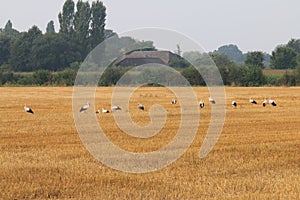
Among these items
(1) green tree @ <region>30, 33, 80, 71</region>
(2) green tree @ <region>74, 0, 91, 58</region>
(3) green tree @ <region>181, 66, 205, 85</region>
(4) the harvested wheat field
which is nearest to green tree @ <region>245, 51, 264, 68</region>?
(2) green tree @ <region>74, 0, 91, 58</region>

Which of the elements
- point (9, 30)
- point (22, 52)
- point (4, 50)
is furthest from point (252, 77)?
point (9, 30)

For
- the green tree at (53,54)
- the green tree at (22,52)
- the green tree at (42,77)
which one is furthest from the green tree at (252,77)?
the green tree at (22,52)

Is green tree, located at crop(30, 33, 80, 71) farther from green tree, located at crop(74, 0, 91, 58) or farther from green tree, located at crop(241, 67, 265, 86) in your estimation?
green tree, located at crop(241, 67, 265, 86)

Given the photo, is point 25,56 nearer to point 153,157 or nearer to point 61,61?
point 61,61

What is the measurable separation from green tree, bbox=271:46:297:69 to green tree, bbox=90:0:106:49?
26.5 meters

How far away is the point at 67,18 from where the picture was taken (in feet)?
315

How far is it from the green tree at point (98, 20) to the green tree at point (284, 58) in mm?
26495

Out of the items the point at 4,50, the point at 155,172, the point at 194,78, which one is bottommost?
the point at 155,172

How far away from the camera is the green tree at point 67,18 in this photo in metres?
94.9

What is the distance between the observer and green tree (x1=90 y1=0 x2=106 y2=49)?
88.3 m

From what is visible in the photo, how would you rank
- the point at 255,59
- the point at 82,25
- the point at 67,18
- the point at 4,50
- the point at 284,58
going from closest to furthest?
the point at 255,59 → the point at 82,25 → the point at 284,58 → the point at 4,50 → the point at 67,18

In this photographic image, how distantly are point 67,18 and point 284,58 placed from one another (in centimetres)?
3482

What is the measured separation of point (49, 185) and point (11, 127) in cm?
962

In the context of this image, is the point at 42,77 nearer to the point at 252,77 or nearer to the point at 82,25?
the point at 82,25
